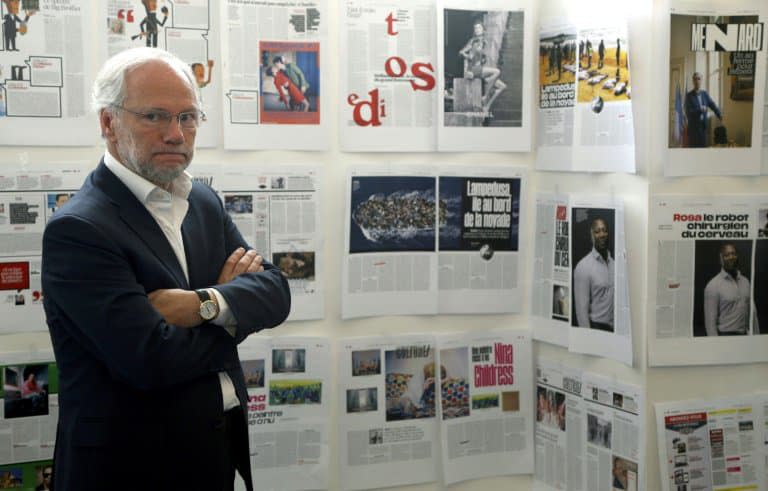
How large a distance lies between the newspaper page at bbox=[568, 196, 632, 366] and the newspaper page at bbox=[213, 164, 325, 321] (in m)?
0.80

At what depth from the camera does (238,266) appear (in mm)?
2062

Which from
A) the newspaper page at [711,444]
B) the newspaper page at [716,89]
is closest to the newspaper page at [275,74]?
the newspaper page at [716,89]

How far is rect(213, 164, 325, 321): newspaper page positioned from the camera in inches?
106

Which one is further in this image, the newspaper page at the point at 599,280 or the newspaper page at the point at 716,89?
the newspaper page at the point at 599,280

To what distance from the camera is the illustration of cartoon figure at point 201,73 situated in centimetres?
260

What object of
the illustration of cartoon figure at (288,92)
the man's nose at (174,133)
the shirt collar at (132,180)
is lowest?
the shirt collar at (132,180)

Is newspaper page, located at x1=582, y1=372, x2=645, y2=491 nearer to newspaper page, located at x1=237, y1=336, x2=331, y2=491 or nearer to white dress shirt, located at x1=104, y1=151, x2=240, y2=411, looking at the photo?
newspaper page, located at x1=237, y1=336, x2=331, y2=491

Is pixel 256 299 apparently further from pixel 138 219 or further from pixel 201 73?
pixel 201 73

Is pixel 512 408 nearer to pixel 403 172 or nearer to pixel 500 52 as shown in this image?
pixel 403 172

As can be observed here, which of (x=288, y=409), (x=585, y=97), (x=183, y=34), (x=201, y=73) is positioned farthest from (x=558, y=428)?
(x=183, y=34)

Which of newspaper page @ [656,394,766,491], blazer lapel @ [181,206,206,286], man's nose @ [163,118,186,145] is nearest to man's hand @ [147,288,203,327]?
blazer lapel @ [181,206,206,286]

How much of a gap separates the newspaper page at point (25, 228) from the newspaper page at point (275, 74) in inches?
19.6

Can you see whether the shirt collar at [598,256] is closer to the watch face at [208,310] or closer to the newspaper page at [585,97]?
the newspaper page at [585,97]

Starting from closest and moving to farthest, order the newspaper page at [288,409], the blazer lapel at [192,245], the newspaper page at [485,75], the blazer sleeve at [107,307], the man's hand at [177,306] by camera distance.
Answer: the blazer sleeve at [107,307] < the man's hand at [177,306] < the blazer lapel at [192,245] < the newspaper page at [288,409] < the newspaper page at [485,75]
